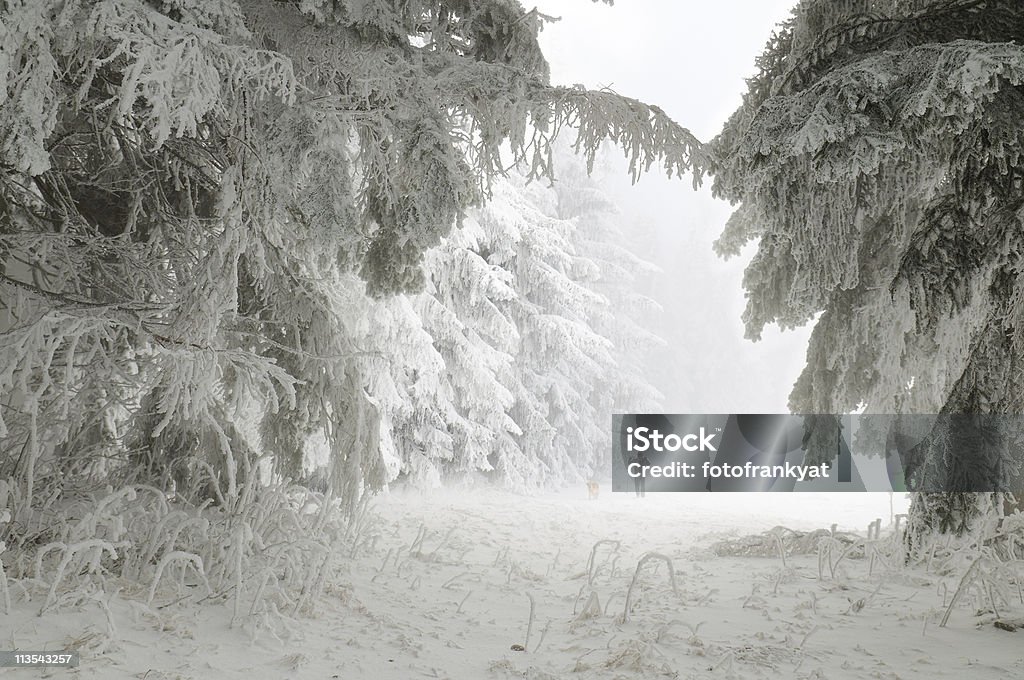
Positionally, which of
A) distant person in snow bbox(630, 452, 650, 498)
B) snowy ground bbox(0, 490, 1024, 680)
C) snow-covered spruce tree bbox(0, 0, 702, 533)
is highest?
snow-covered spruce tree bbox(0, 0, 702, 533)

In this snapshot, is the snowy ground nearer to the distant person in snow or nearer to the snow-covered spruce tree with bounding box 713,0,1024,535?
the snow-covered spruce tree with bounding box 713,0,1024,535

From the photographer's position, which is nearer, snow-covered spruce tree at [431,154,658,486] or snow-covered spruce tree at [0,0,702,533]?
snow-covered spruce tree at [0,0,702,533]

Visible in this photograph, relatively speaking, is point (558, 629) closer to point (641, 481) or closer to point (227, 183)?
point (227, 183)

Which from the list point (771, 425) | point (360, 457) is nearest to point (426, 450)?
point (360, 457)

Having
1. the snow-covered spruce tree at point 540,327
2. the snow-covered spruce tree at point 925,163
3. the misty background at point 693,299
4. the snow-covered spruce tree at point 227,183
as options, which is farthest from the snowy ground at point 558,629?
the misty background at point 693,299

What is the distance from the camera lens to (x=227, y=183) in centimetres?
333

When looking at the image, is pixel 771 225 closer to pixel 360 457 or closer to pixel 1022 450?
pixel 1022 450

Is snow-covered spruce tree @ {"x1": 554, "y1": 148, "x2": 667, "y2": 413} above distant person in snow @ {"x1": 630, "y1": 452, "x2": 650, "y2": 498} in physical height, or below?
above

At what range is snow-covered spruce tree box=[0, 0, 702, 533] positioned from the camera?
266cm

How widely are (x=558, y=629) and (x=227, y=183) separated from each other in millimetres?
3283

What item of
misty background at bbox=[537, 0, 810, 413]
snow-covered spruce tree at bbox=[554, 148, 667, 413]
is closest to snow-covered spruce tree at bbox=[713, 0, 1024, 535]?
misty background at bbox=[537, 0, 810, 413]

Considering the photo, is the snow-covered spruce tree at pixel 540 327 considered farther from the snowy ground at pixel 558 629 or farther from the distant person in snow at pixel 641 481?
the snowy ground at pixel 558 629

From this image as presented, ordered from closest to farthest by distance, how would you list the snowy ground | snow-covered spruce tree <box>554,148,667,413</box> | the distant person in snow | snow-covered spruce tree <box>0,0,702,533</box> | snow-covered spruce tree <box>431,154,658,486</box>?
snow-covered spruce tree <box>0,0,702,533</box>
the snowy ground
snow-covered spruce tree <box>431,154,658,486</box>
the distant person in snow
snow-covered spruce tree <box>554,148,667,413</box>

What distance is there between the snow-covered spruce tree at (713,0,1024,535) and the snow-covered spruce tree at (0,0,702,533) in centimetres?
74
